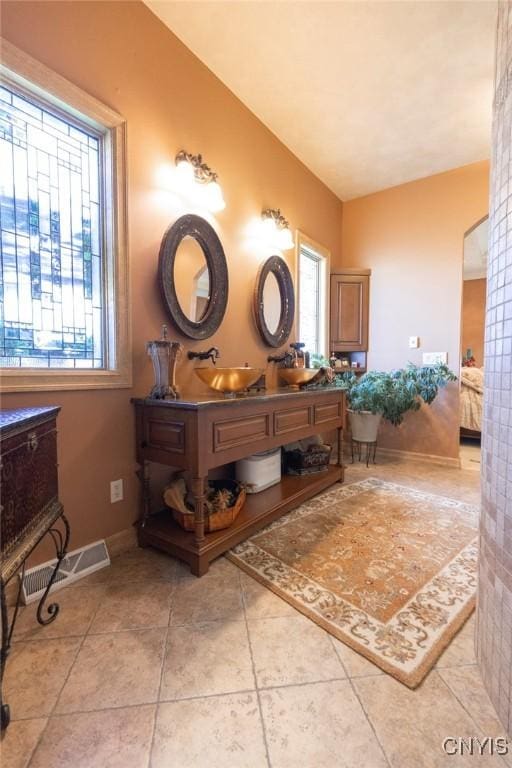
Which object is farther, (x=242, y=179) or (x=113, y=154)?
(x=242, y=179)

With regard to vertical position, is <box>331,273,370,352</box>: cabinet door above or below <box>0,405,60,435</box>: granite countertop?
above

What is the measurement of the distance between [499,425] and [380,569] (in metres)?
1.01

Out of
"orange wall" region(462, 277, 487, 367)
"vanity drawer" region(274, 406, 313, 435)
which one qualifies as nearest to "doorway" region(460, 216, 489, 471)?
"orange wall" region(462, 277, 487, 367)

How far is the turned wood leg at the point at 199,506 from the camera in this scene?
153cm

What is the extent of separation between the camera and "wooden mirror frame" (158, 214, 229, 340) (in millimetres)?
1906

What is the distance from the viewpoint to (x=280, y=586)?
146cm

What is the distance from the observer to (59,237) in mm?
1541

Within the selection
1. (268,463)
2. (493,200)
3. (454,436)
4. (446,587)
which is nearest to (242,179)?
(493,200)

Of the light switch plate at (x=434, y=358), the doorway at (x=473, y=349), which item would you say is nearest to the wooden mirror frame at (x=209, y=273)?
the doorway at (x=473, y=349)

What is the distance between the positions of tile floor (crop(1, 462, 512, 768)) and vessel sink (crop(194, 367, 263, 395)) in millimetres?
1019

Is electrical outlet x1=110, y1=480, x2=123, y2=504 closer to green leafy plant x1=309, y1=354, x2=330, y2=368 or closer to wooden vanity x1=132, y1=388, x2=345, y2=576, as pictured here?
wooden vanity x1=132, y1=388, x2=345, y2=576

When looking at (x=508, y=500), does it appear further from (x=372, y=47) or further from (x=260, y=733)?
(x=372, y=47)

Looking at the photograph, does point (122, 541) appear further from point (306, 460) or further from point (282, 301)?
point (282, 301)

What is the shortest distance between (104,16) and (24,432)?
2.04 meters
